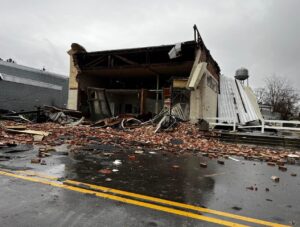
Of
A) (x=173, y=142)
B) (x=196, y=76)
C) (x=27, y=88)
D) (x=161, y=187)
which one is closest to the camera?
(x=161, y=187)

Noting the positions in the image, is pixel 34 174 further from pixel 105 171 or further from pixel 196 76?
pixel 196 76

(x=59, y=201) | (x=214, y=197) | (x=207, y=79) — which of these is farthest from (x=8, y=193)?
(x=207, y=79)

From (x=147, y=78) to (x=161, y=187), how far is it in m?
20.9

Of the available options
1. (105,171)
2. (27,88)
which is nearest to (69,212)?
(105,171)

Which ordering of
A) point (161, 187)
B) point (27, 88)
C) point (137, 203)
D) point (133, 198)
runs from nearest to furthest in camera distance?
point (137, 203) → point (133, 198) → point (161, 187) → point (27, 88)

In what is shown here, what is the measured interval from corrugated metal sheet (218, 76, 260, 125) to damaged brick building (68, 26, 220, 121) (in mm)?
1395

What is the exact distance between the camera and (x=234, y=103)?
23734mm

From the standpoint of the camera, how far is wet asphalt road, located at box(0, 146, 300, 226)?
3.08 meters

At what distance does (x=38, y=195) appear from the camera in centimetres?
361

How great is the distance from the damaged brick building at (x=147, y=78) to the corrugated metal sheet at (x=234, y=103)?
1.40 m

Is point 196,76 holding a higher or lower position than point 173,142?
higher

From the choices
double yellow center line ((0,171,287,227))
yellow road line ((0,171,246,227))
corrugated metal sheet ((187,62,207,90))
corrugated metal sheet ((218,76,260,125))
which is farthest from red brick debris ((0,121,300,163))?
corrugated metal sheet ((218,76,260,125))

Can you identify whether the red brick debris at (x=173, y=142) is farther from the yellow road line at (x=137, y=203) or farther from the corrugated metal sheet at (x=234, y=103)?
the corrugated metal sheet at (x=234, y=103)

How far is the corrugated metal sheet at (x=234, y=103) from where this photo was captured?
21.6 m
